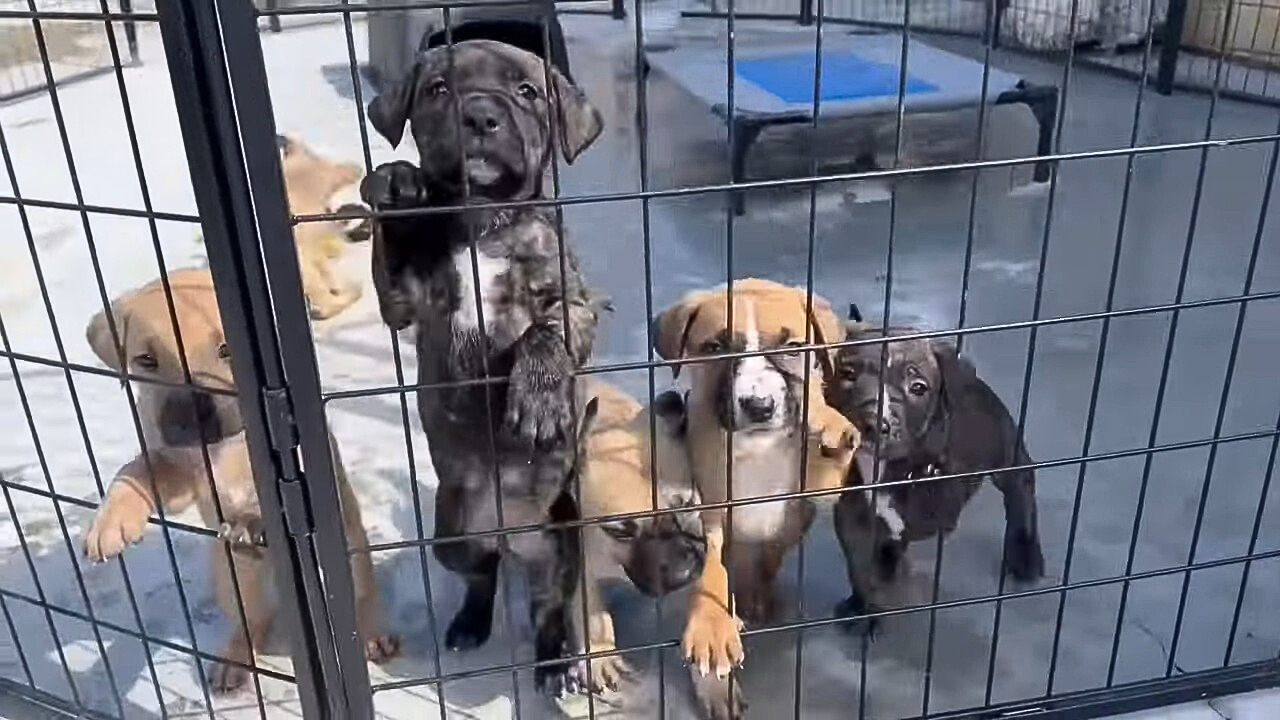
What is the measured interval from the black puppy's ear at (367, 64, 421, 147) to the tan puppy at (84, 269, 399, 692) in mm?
308

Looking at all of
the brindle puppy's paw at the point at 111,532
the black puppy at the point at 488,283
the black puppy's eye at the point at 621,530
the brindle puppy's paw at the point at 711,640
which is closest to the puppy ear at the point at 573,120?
the black puppy at the point at 488,283

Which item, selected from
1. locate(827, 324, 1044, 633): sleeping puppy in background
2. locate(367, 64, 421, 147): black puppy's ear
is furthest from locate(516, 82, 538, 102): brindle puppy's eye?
locate(827, 324, 1044, 633): sleeping puppy in background

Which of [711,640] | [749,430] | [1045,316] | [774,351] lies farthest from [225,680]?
[1045,316]

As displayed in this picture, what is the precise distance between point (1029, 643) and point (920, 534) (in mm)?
238

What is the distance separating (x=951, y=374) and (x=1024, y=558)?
1.21 ft

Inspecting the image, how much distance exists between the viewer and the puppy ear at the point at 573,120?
4.75 feet

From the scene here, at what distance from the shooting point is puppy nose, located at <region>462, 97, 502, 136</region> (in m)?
1.41

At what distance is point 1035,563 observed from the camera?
176 cm

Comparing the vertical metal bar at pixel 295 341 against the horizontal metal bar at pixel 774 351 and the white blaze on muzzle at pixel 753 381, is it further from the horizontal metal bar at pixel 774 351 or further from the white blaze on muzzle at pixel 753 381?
the white blaze on muzzle at pixel 753 381

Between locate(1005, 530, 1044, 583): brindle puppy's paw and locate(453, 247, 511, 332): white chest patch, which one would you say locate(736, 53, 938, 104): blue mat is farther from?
locate(453, 247, 511, 332): white chest patch

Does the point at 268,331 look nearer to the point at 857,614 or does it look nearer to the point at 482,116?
the point at 482,116

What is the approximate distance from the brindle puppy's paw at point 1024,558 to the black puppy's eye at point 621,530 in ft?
2.11

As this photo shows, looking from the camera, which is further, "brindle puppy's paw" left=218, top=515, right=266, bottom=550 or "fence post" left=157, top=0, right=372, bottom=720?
"brindle puppy's paw" left=218, top=515, right=266, bottom=550

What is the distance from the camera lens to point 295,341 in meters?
1.09
